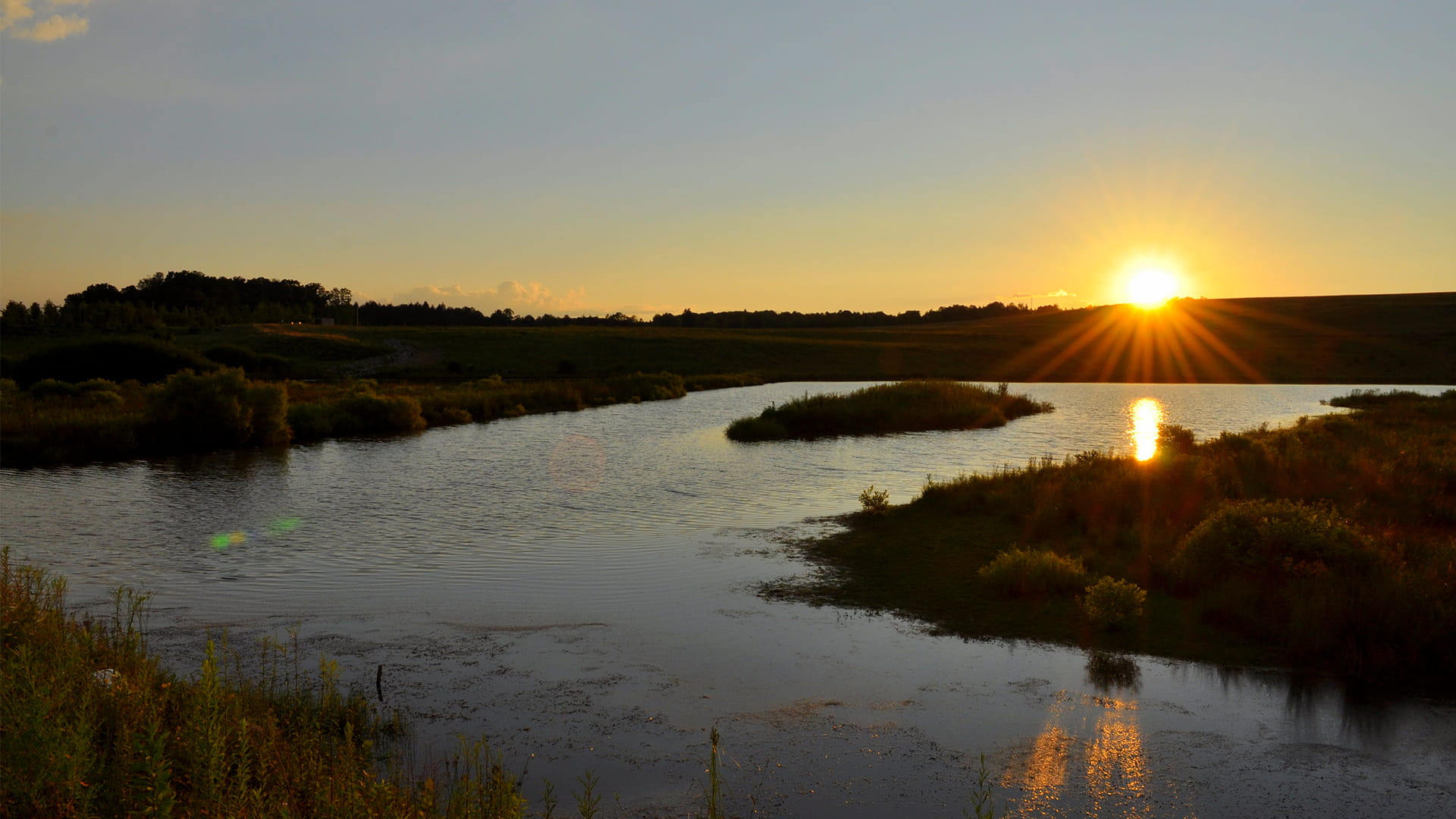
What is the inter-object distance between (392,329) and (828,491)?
3758 inches

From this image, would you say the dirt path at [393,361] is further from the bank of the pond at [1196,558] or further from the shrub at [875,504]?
the bank of the pond at [1196,558]

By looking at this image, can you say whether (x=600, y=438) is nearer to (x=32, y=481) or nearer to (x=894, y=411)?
(x=894, y=411)

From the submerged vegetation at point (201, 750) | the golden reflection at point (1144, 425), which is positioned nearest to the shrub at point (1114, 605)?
the submerged vegetation at point (201, 750)

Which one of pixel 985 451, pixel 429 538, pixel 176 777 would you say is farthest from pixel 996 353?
pixel 176 777

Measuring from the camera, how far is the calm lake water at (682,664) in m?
Result: 8.09

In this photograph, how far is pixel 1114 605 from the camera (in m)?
12.2

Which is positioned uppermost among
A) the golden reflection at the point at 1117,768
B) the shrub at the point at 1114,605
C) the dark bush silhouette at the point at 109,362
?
the dark bush silhouette at the point at 109,362

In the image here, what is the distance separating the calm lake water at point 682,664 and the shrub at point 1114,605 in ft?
3.40

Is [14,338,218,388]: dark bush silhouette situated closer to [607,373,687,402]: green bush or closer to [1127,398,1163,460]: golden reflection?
[607,373,687,402]: green bush

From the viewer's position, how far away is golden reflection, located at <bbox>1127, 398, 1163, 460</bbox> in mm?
32297

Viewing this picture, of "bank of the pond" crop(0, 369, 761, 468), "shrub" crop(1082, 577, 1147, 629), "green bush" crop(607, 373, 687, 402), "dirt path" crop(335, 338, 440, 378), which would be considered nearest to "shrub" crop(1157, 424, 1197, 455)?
"shrub" crop(1082, 577, 1147, 629)

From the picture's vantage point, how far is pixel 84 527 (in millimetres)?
18812

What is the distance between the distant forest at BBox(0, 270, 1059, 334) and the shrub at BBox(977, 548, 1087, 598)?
98.5 m

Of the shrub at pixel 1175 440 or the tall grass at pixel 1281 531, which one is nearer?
the tall grass at pixel 1281 531
